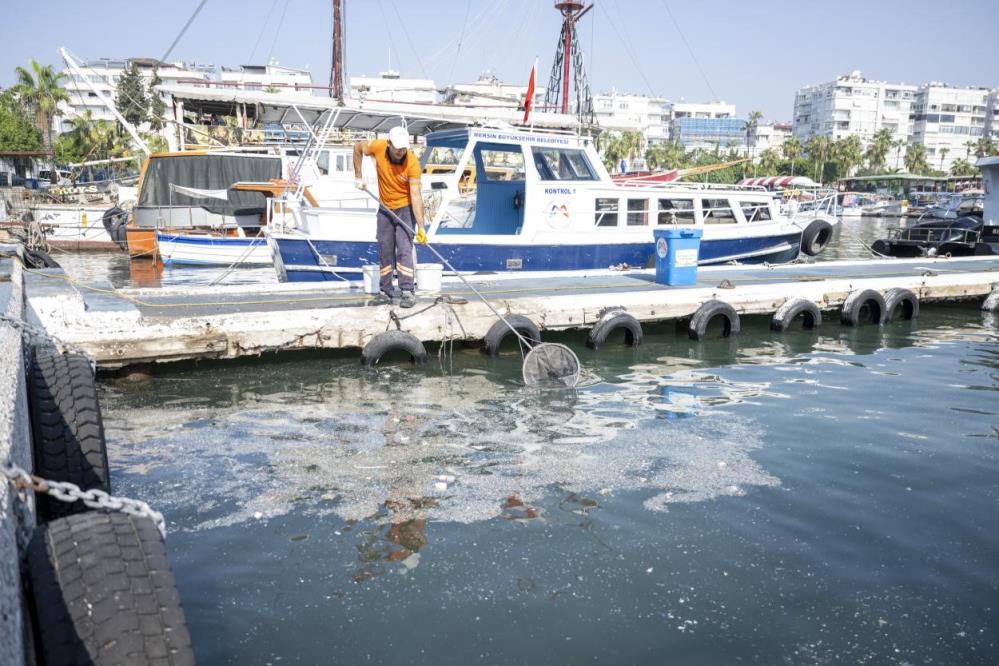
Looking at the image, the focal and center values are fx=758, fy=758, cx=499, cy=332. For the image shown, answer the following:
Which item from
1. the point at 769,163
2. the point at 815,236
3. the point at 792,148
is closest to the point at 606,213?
the point at 815,236

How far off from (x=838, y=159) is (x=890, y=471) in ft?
357

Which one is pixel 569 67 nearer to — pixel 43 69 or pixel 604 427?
pixel 604 427

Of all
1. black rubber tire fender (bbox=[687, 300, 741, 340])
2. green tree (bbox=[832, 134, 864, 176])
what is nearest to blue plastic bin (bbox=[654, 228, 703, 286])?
black rubber tire fender (bbox=[687, 300, 741, 340])

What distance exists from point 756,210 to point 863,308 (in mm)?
3896

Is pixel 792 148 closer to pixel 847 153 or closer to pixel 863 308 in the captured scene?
pixel 847 153

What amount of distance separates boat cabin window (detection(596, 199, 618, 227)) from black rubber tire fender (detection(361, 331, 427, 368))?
6.13 meters

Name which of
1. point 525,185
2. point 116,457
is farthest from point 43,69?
point 116,457

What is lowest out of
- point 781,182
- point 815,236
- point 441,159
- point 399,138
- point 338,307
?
point 338,307

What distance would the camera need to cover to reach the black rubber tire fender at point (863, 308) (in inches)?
488

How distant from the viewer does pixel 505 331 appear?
9.62 m

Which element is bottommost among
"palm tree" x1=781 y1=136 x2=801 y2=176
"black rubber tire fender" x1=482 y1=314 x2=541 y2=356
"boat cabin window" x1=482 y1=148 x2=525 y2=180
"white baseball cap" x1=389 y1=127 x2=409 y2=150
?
"black rubber tire fender" x1=482 y1=314 x2=541 y2=356

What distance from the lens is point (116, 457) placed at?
5.98 m

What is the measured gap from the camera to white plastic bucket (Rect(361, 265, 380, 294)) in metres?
10.4

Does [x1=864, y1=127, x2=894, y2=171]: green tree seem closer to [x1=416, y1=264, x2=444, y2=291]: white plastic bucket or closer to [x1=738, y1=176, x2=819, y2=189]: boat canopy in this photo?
[x1=738, y1=176, x2=819, y2=189]: boat canopy
